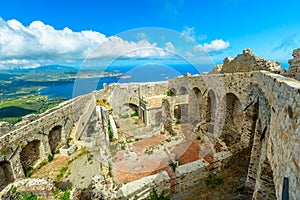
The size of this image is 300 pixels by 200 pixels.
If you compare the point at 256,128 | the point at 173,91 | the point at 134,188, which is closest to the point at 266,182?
the point at 256,128

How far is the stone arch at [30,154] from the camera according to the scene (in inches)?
374

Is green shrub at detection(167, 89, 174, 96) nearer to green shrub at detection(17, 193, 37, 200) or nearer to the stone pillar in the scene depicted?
the stone pillar

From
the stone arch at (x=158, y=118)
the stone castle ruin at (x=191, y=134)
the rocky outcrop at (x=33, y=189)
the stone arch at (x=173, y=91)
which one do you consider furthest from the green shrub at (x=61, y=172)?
the stone arch at (x=173, y=91)

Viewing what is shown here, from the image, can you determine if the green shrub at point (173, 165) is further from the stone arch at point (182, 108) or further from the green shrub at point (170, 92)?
the green shrub at point (170, 92)

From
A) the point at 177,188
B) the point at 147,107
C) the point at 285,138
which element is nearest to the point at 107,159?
the point at 177,188

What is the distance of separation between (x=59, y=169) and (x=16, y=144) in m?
2.80

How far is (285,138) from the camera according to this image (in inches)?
94.7

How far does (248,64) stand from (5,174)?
14733 millimetres

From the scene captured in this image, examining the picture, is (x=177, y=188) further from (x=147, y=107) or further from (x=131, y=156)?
(x=147, y=107)

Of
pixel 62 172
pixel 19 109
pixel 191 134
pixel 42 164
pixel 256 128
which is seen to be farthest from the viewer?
pixel 19 109

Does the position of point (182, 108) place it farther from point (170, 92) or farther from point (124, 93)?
point (124, 93)

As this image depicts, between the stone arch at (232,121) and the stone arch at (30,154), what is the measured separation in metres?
11.5

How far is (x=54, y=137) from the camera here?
39.5 ft

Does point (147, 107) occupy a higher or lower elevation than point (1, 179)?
higher
